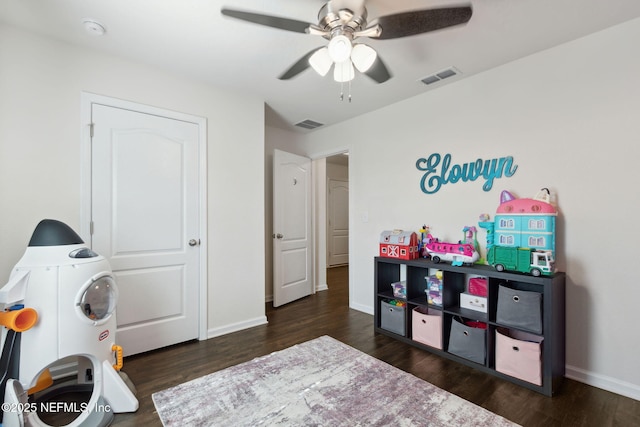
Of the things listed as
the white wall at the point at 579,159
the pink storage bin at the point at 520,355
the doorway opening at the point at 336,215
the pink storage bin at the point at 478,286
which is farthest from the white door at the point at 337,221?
the pink storage bin at the point at 520,355

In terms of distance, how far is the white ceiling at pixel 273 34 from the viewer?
180 centimetres

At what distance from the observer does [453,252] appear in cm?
254

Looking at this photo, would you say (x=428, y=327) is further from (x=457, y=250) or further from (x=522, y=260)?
(x=522, y=260)

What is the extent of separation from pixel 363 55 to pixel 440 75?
1422 mm

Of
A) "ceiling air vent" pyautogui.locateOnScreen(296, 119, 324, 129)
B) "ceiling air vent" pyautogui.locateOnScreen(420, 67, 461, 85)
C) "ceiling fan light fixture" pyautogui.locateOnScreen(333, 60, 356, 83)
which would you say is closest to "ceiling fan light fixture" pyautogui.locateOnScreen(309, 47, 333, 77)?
"ceiling fan light fixture" pyautogui.locateOnScreen(333, 60, 356, 83)

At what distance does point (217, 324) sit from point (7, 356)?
1.61m

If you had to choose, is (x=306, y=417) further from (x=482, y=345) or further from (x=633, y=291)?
(x=633, y=291)

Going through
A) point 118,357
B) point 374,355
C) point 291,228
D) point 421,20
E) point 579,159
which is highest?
point 421,20

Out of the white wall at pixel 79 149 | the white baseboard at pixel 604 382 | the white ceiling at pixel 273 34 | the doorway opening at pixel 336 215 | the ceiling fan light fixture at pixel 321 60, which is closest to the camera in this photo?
the ceiling fan light fixture at pixel 321 60

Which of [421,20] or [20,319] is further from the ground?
[421,20]

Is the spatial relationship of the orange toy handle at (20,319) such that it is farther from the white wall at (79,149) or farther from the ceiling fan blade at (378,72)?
the ceiling fan blade at (378,72)

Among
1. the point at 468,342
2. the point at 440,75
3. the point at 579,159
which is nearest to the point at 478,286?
the point at 468,342

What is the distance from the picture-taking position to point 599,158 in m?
2.05

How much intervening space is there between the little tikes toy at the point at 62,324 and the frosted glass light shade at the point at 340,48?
184 centimetres
